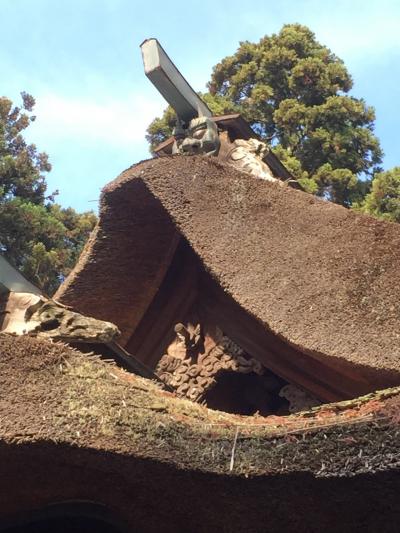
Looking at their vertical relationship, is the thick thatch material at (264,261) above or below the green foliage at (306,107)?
below

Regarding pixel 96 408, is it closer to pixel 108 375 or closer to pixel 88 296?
pixel 108 375

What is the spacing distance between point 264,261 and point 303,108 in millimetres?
10881

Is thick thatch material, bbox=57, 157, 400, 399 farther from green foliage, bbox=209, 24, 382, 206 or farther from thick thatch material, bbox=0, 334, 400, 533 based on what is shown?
green foliage, bbox=209, 24, 382, 206

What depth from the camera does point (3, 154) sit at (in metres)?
18.7

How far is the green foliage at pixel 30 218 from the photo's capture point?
15625 mm

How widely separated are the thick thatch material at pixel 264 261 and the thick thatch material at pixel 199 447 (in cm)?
62

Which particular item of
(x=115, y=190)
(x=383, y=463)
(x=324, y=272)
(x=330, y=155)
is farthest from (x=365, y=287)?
(x=330, y=155)

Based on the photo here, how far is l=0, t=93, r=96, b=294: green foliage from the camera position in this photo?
15.6 meters

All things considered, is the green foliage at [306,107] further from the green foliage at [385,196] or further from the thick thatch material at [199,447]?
the thick thatch material at [199,447]

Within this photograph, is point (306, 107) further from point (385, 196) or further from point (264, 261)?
point (264, 261)

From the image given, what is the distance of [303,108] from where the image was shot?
13.9 m

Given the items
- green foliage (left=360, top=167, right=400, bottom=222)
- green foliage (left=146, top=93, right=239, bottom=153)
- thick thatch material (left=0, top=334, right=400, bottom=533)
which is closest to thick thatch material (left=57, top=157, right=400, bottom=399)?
thick thatch material (left=0, top=334, right=400, bottom=533)

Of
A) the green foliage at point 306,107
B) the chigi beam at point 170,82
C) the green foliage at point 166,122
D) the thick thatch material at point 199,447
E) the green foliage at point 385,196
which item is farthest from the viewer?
the green foliage at point 166,122

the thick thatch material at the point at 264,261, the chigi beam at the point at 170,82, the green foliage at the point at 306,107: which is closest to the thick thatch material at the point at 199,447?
the thick thatch material at the point at 264,261
